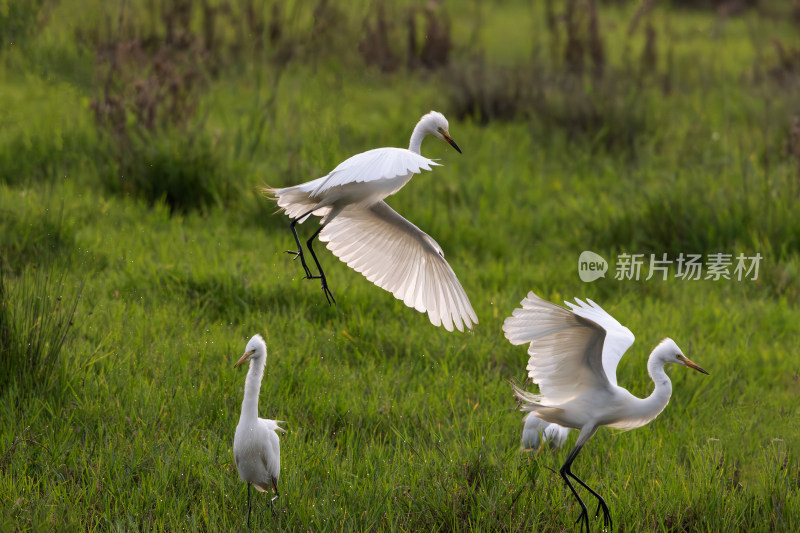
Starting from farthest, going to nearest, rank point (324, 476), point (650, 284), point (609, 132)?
point (609, 132)
point (650, 284)
point (324, 476)

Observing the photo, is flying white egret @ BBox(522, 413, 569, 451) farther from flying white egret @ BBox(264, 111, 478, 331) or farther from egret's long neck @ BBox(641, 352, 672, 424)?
egret's long neck @ BBox(641, 352, 672, 424)

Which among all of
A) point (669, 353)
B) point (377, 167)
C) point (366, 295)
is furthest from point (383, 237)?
point (366, 295)

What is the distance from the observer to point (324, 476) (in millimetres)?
3693

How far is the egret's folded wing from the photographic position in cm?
301

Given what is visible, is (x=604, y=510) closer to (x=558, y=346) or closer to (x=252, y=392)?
(x=558, y=346)

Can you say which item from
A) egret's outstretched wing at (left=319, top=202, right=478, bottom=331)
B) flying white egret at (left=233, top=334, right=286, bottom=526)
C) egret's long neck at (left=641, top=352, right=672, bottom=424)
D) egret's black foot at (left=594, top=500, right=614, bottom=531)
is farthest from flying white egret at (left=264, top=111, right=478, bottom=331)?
egret's black foot at (left=594, top=500, right=614, bottom=531)

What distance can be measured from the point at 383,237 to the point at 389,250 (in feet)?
0.19

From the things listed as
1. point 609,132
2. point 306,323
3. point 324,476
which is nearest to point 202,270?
point 306,323

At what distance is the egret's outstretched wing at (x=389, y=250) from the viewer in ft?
12.0

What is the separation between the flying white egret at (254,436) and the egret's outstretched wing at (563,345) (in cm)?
88

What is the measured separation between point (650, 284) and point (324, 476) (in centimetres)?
311

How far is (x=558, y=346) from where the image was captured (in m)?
3.24

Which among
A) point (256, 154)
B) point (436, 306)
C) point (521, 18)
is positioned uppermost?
point (436, 306)

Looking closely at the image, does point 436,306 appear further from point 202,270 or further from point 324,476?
point 202,270
